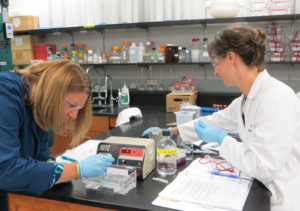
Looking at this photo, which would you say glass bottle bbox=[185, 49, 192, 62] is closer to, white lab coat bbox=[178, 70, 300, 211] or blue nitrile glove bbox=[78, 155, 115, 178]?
white lab coat bbox=[178, 70, 300, 211]

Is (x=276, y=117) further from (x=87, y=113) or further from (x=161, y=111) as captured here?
(x=161, y=111)

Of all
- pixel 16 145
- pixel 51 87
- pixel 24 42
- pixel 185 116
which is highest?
pixel 24 42

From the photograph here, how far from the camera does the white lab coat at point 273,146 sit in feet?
3.76

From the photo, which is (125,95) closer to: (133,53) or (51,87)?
(133,53)

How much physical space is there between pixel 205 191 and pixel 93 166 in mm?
462

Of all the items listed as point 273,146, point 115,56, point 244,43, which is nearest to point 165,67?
point 115,56

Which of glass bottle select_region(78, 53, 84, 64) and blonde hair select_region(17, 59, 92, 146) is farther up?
glass bottle select_region(78, 53, 84, 64)

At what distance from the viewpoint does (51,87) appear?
106 cm

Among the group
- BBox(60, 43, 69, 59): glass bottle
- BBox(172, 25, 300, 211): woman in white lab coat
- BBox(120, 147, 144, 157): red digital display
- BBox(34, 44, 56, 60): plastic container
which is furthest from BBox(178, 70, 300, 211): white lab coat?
BBox(34, 44, 56, 60): plastic container

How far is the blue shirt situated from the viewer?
1.02m

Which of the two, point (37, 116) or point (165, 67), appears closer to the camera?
point (37, 116)

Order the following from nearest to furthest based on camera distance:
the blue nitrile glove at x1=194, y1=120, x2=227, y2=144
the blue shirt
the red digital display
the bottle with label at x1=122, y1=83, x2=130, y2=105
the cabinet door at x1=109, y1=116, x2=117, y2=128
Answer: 1. the blue shirt
2. the red digital display
3. the blue nitrile glove at x1=194, y1=120, x2=227, y2=144
4. the cabinet door at x1=109, y1=116, x2=117, y2=128
5. the bottle with label at x1=122, y1=83, x2=130, y2=105

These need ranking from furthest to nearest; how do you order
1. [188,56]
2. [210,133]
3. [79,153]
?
[188,56] < [79,153] < [210,133]

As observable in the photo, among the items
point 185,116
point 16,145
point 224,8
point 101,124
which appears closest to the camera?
point 16,145
